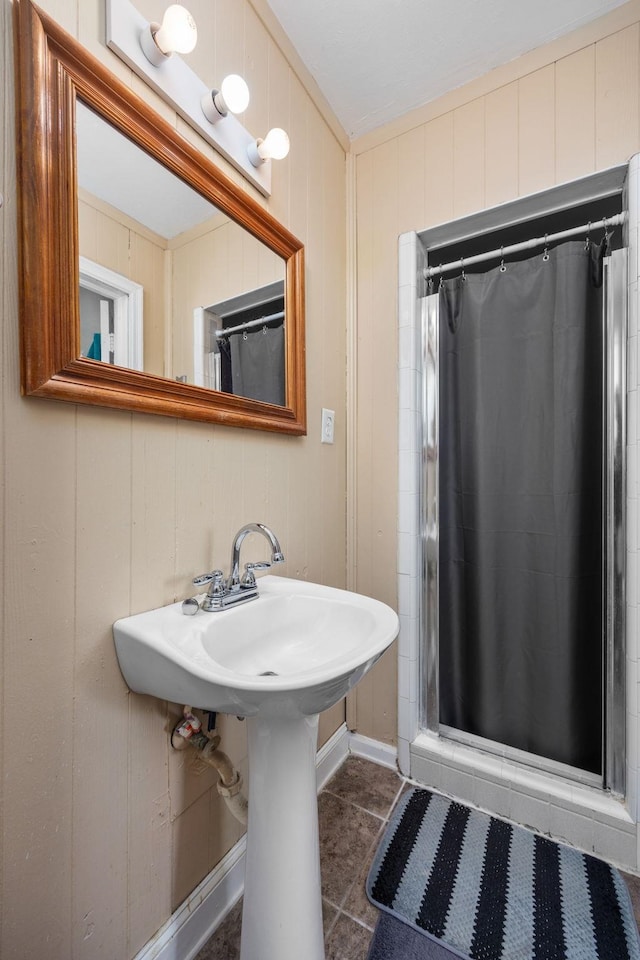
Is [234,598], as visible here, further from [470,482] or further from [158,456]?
[470,482]

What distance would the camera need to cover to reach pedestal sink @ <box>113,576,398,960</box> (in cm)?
62

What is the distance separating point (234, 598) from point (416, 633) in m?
0.81

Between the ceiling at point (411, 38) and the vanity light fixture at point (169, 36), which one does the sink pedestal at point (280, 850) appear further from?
the ceiling at point (411, 38)

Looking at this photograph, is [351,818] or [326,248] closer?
[351,818]

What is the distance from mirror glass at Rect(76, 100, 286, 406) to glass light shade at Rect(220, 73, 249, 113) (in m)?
0.22

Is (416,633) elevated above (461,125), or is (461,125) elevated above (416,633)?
(461,125)

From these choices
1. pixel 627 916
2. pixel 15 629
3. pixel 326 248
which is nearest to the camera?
pixel 15 629

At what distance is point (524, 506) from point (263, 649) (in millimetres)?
957

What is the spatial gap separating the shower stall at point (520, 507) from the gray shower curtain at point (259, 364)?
1.62 ft

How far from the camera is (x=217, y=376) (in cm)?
98

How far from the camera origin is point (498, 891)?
1.03 metres

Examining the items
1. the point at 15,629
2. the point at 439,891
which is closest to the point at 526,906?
the point at 439,891

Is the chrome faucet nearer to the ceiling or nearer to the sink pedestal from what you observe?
the sink pedestal

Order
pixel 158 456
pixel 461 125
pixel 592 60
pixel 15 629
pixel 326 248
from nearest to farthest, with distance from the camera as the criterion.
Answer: pixel 15 629, pixel 158 456, pixel 592 60, pixel 461 125, pixel 326 248
